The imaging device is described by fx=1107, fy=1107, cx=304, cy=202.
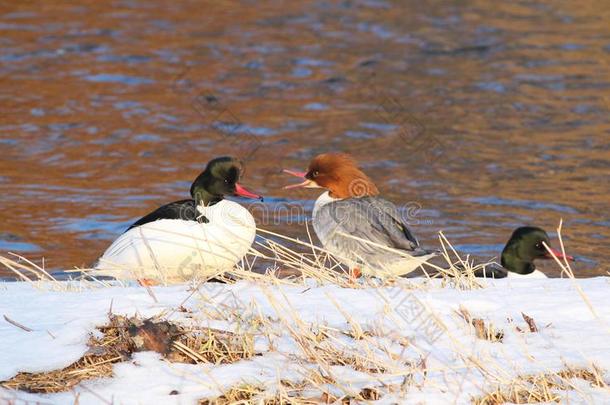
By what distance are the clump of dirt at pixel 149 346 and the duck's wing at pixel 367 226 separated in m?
2.68

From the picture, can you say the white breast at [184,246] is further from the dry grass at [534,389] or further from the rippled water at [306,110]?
the dry grass at [534,389]

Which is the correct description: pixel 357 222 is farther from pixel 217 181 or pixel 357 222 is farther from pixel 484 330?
pixel 484 330

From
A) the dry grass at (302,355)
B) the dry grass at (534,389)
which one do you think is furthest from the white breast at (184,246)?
the dry grass at (534,389)

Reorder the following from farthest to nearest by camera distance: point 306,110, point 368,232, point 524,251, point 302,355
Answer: point 306,110 → point 524,251 → point 368,232 → point 302,355

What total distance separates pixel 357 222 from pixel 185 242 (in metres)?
Answer: 1.23

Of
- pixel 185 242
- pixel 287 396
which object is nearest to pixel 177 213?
pixel 185 242

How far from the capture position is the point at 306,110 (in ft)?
42.5

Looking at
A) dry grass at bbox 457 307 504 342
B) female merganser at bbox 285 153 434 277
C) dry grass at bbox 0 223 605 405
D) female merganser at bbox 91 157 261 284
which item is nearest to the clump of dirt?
dry grass at bbox 0 223 605 405

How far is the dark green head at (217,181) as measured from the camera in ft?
23.7

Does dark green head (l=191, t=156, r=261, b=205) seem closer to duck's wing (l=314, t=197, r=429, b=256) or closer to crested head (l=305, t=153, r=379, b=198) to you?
duck's wing (l=314, t=197, r=429, b=256)

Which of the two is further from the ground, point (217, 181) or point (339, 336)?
point (339, 336)

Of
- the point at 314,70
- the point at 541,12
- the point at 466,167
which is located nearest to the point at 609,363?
the point at 466,167

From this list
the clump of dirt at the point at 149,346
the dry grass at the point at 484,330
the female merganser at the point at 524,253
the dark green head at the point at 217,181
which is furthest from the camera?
the female merganser at the point at 524,253

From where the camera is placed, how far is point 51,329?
4.43 m
